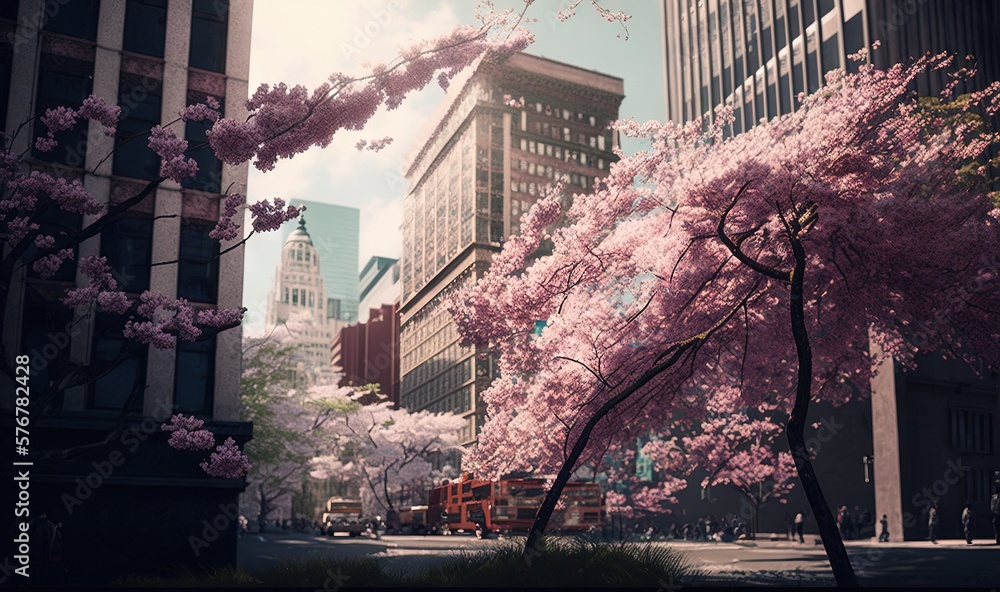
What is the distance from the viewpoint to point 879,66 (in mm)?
57094

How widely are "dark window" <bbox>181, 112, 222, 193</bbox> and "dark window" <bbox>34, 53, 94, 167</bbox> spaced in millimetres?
2700

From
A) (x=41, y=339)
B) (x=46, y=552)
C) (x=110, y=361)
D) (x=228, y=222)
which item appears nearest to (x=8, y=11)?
(x=41, y=339)

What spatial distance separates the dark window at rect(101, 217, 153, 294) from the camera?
2291 centimetres

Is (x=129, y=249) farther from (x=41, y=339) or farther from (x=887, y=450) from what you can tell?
(x=887, y=450)

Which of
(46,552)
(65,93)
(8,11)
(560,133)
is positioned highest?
(560,133)

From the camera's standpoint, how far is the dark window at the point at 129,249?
22906mm

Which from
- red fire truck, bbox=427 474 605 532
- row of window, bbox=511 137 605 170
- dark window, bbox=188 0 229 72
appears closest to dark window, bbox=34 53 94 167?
dark window, bbox=188 0 229 72

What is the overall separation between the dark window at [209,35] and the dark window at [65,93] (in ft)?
9.56

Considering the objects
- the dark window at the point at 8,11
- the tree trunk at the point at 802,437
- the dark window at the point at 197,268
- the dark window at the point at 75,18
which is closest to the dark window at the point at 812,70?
the dark window at the point at 197,268

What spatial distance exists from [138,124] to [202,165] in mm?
1952

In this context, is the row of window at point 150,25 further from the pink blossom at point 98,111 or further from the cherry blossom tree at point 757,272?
the pink blossom at point 98,111

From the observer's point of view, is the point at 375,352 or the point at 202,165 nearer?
the point at 202,165

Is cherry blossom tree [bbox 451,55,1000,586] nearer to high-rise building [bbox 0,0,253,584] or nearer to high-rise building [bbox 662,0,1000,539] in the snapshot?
high-rise building [bbox 0,0,253,584]

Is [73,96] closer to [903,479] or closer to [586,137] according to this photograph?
[903,479]
